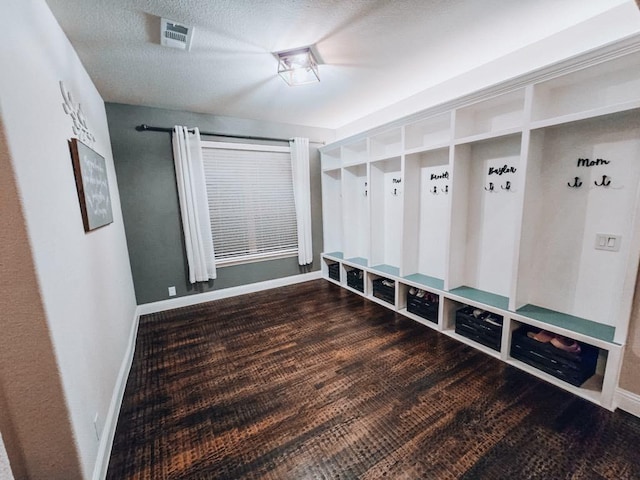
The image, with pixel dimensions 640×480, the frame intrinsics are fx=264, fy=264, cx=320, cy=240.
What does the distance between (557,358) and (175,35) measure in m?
3.60

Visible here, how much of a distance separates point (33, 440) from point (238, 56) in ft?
8.73

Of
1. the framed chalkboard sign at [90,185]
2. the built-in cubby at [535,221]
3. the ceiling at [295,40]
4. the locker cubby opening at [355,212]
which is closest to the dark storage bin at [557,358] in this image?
the built-in cubby at [535,221]

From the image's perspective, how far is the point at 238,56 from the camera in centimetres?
220

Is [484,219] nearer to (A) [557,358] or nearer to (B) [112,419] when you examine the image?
(A) [557,358]

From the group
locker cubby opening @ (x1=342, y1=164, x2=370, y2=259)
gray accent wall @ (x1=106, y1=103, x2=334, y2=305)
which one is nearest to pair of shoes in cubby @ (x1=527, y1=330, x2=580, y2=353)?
locker cubby opening @ (x1=342, y1=164, x2=370, y2=259)

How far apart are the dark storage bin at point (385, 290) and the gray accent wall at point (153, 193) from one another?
2208mm

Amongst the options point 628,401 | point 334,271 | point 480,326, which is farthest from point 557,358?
point 334,271

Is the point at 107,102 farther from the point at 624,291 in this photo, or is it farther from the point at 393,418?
the point at 624,291

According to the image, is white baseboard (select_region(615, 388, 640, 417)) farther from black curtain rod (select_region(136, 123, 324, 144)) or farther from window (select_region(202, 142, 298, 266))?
black curtain rod (select_region(136, 123, 324, 144))

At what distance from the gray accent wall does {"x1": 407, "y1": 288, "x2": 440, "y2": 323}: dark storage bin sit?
8.61 feet

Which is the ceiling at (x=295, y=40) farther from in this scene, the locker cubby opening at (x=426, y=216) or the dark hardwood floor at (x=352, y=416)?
the dark hardwood floor at (x=352, y=416)

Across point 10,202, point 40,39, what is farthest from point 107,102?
point 10,202

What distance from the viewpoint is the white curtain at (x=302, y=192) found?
4.12 metres

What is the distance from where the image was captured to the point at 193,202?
3492 mm
